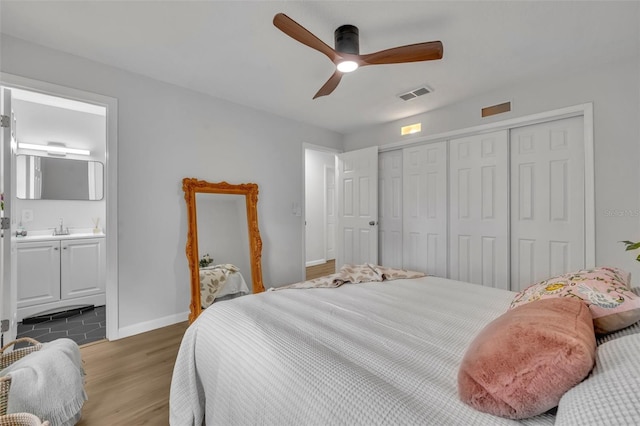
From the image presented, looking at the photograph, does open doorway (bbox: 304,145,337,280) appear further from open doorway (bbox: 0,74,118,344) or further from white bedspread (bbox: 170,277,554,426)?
white bedspread (bbox: 170,277,554,426)

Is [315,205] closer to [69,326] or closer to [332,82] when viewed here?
[332,82]

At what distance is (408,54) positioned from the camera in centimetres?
179

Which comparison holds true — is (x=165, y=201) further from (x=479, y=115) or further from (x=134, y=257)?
(x=479, y=115)

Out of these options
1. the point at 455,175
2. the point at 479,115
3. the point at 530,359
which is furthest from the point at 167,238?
the point at 479,115

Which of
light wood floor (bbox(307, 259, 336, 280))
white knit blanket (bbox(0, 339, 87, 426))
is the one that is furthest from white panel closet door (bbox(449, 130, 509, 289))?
white knit blanket (bbox(0, 339, 87, 426))

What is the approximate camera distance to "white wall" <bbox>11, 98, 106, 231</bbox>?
3.29 meters

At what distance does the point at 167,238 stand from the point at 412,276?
7.98 ft

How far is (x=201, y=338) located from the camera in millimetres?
1347

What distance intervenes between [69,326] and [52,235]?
131 centimetres

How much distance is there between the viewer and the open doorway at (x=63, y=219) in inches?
100

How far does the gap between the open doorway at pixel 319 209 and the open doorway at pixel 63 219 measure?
11.4ft

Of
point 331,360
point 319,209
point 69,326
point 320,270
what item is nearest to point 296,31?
point 331,360

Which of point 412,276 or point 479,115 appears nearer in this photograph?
point 412,276

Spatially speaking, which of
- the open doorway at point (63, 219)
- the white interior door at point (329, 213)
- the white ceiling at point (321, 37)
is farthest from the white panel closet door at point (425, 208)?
the open doorway at point (63, 219)
